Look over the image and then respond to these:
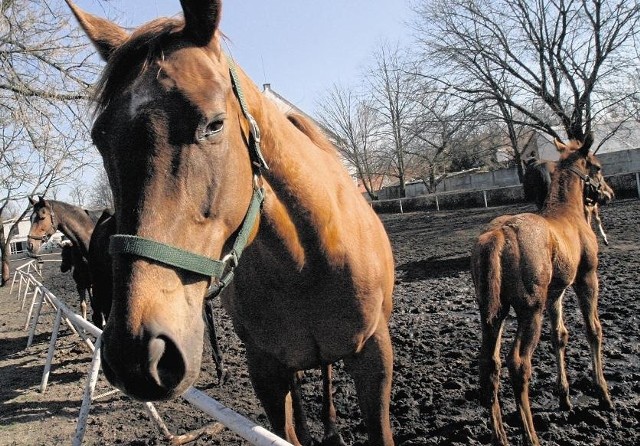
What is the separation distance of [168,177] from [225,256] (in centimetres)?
35

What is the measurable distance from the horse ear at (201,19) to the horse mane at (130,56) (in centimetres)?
5

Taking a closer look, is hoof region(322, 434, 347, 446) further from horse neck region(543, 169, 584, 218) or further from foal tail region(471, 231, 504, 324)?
horse neck region(543, 169, 584, 218)

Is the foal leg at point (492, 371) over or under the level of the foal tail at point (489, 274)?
under

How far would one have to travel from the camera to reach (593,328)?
4180mm

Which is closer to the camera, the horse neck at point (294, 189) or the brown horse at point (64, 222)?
the horse neck at point (294, 189)

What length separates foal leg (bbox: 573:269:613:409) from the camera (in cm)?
378

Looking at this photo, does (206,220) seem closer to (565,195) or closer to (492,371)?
(492,371)

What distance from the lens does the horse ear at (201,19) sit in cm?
151

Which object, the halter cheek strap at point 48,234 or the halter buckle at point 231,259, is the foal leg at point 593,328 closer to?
the halter buckle at point 231,259

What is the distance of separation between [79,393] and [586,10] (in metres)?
21.5

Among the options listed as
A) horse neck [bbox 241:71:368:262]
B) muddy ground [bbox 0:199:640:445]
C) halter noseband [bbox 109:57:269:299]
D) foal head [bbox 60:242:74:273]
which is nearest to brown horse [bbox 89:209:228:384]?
muddy ground [bbox 0:199:640:445]

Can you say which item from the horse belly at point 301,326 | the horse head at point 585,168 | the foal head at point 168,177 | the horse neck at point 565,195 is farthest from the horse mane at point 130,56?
the horse head at point 585,168

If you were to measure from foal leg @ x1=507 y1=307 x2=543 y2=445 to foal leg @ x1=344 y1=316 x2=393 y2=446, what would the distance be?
1.44 metres

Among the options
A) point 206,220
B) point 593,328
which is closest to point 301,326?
point 206,220
